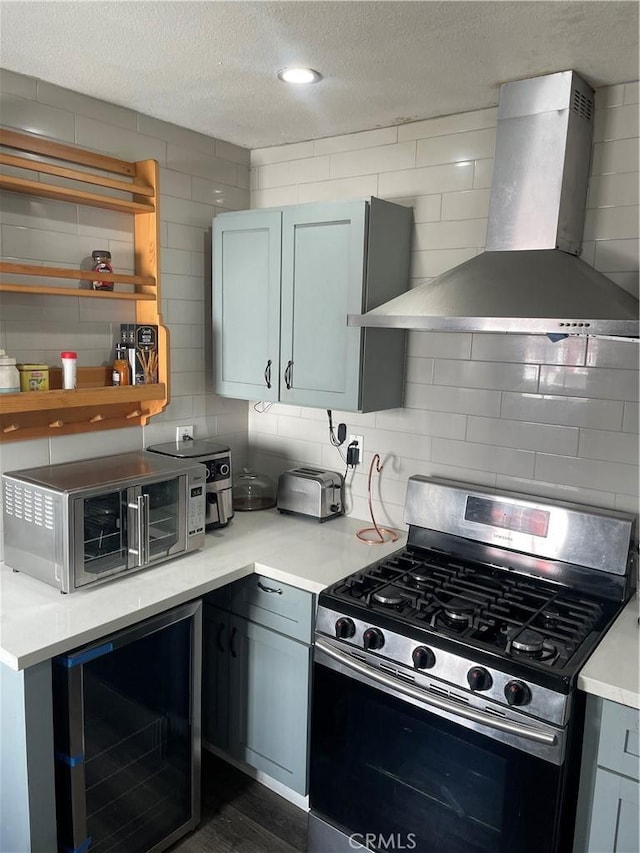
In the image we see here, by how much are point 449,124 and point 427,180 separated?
0.20 metres

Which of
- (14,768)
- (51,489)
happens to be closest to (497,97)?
(51,489)

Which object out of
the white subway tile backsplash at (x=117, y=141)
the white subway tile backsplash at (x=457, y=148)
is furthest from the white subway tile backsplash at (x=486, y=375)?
the white subway tile backsplash at (x=117, y=141)

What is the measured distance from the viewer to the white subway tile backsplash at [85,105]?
2.12m

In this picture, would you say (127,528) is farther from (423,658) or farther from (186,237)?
(186,237)

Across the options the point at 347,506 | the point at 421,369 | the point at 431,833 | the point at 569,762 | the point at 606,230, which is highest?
the point at 606,230

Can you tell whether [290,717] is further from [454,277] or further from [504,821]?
[454,277]

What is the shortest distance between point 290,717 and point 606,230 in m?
1.89

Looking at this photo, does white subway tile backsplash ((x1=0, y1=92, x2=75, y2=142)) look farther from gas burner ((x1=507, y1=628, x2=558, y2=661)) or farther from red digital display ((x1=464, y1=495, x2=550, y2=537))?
gas burner ((x1=507, y1=628, x2=558, y2=661))

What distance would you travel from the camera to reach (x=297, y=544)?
2385mm

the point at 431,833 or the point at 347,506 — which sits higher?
the point at 347,506

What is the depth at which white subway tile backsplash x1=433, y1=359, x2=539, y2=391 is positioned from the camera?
2.23 metres

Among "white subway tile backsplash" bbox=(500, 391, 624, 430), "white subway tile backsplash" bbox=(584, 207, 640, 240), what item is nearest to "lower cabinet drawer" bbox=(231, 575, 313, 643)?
"white subway tile backsplash" bbox=(500, 391, 624, 430)

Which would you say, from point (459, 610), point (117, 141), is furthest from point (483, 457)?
point (117, 141)

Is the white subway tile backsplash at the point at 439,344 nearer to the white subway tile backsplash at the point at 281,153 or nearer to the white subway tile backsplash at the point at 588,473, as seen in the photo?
the white subway tile backsplash at the point at 588,473
